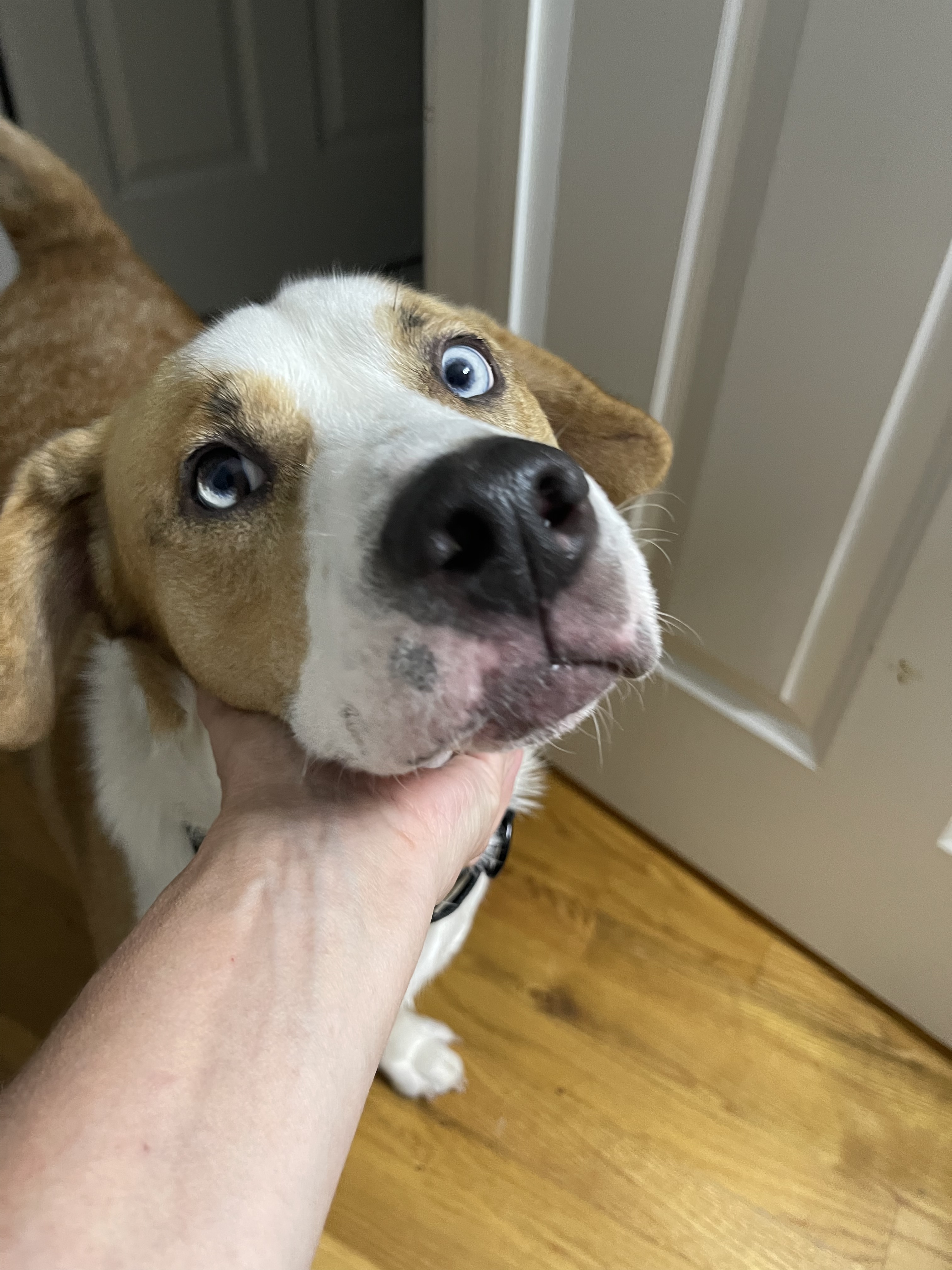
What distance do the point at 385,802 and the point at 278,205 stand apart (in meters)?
3.03

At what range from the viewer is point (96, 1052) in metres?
0.68

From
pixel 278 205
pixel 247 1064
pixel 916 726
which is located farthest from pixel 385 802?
pixel 278 205

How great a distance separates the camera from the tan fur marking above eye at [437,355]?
1048 millimetres

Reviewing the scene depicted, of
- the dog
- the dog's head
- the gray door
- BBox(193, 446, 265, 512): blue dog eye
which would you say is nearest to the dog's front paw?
the dog

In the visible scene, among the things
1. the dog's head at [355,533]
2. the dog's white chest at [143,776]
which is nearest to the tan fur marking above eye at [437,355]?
the dog's head at [355,533]

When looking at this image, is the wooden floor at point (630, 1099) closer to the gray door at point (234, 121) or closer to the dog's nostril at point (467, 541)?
the dog's nostril at point (467, 541)

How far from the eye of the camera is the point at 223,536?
98 centimetres

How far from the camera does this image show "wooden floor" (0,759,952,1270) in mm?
1602

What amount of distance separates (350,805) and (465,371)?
603mm

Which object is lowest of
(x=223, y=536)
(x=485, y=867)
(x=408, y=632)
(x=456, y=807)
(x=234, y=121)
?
(x=485, y=867)

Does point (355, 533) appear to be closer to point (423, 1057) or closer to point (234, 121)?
point (423, 1057)

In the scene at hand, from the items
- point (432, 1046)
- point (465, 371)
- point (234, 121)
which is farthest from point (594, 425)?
point (234, 121)

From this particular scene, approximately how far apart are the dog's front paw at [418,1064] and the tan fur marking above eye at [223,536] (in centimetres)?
105

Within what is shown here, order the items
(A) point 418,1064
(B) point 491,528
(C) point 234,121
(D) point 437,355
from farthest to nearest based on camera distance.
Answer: (C) point 234,121
(A) point 418,1064
(D) point 437,355
(B) point 491,528
